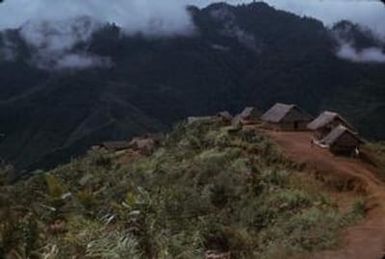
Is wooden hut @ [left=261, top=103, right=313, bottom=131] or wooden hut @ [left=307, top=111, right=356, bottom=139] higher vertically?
wooden hut @ [left=307, top=111, right=356, bottom=139]

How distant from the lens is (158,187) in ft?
110

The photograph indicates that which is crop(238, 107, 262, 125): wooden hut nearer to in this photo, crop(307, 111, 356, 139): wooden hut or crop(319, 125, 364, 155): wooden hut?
crop(307, 111, 356, 139): wooden hut

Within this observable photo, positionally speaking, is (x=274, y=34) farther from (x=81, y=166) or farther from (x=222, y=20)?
(x=81, y=166)

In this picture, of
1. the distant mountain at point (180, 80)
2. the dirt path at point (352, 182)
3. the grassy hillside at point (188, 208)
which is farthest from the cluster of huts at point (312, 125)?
the distant mountain at point (180, 80)

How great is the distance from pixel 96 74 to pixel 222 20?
33.2 m

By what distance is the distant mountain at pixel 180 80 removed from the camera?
5197 inches

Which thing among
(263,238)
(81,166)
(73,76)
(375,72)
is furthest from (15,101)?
(263,238)

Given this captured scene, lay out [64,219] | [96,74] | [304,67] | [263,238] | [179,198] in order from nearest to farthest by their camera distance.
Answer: [64,219]
[263,238]
[179,198]
[304,67]
[96,74]

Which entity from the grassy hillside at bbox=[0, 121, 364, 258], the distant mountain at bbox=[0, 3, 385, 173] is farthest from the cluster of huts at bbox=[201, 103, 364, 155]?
the distant mountain at bbox=[0, 3, 385, 173]

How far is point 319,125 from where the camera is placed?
137ft

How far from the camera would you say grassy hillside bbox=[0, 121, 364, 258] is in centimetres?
1534

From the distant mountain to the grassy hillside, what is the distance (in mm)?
69389

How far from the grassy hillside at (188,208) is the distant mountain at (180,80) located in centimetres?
6939

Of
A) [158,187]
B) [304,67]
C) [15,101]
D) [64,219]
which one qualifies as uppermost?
[64,219]
